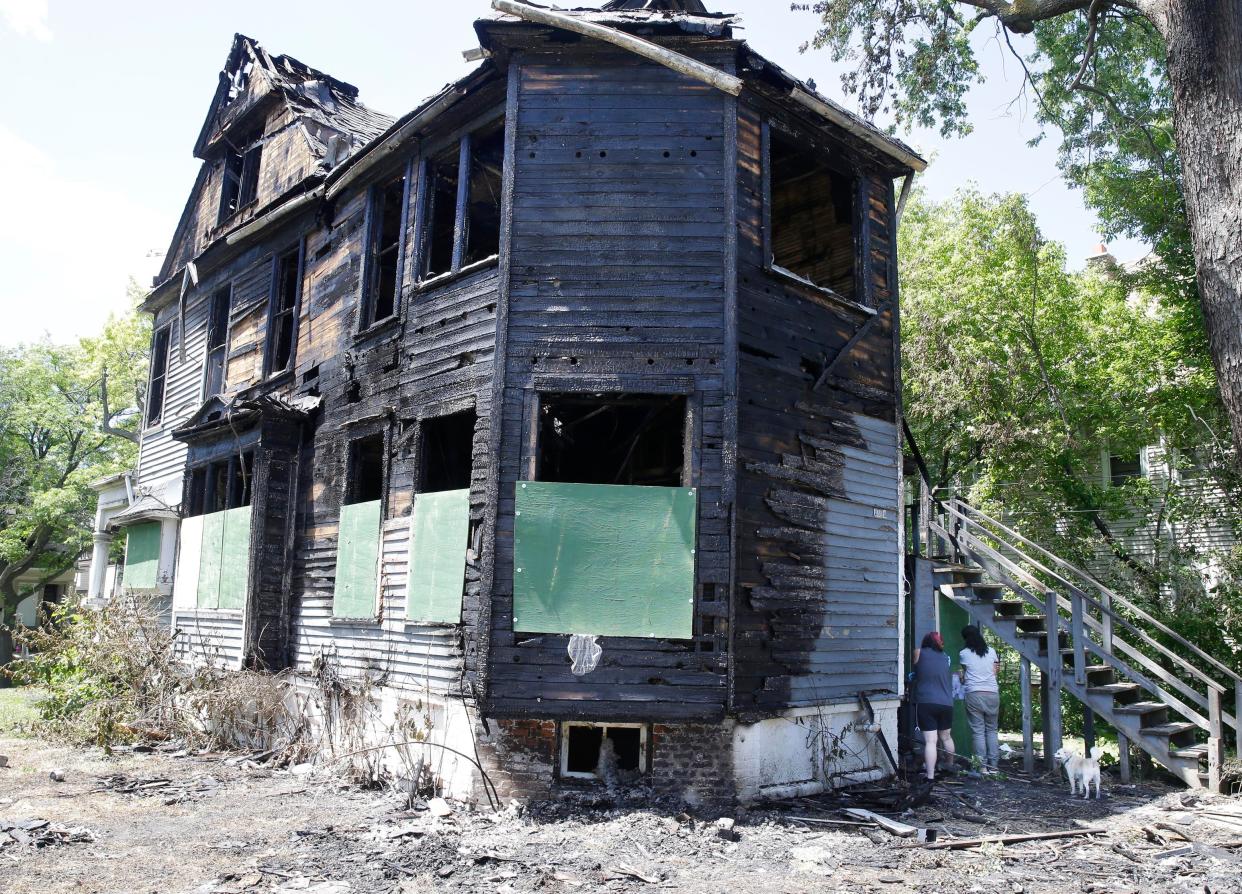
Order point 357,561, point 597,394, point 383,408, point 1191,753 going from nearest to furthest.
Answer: point 597,394
point 1191,753
point 357,561
point 383,408

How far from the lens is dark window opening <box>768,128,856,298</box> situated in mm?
12789

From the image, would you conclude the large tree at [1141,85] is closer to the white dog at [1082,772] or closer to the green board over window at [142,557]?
the white dog at [1082,772]

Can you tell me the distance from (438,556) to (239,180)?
11553 mm

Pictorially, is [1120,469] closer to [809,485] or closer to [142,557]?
[809,485]

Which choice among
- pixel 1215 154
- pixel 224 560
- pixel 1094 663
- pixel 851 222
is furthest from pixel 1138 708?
pixel 224 560

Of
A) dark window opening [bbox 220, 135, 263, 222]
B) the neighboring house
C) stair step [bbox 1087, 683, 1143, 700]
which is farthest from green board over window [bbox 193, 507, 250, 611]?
the neighboring house

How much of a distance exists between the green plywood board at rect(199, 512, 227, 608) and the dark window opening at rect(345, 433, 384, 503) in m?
2.58

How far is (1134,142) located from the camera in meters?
15.0

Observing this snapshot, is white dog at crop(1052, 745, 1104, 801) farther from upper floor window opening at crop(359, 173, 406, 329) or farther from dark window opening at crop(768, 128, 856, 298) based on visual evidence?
upper floor window opening at crop(359, 173, 406, 329)

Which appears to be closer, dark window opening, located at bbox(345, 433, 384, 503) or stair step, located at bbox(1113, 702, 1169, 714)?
stair step, located at bbox(1113, 702, 1169, 714)

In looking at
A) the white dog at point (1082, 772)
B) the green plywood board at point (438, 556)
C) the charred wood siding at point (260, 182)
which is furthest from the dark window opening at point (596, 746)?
the charred wood siding at point (260, 182)

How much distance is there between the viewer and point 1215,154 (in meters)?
7.59

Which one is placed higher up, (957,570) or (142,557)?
(957,570)

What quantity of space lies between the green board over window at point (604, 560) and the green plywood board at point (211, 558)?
23.2 ft
